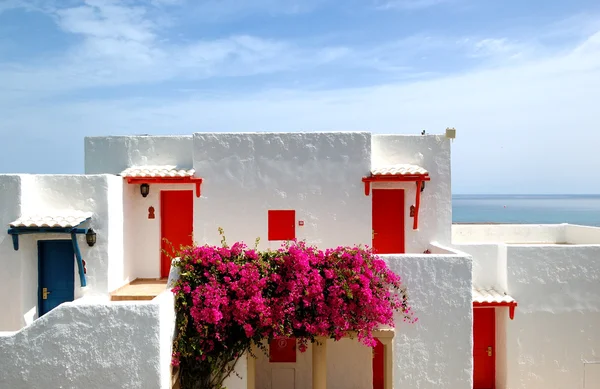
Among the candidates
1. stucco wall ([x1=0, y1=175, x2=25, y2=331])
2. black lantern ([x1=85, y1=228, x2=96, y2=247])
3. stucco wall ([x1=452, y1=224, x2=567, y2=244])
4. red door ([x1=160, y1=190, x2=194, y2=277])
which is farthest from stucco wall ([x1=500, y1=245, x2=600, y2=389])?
stucco wall ([x1=0, y1=175, x2=25, y2=331])

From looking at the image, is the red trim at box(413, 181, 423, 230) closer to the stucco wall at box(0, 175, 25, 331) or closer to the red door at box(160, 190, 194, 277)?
the red door at box(160, 190, 194, 277)

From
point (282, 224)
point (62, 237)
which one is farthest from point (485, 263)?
point (62, 237)

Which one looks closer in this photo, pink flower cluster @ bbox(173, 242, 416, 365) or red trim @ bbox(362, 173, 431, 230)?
pink flower cluster @ bbox(173, 242, 416, 365)

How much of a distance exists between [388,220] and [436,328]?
3.57 meters

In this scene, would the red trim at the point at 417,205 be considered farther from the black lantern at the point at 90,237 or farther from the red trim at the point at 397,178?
the black lantern at the point at 90,237

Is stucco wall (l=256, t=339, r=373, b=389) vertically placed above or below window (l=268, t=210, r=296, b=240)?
below

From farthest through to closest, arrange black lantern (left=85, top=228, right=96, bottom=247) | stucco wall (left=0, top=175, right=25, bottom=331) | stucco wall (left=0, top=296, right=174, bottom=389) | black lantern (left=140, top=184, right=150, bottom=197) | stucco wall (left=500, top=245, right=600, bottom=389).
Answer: black lantern (left=140, top=184, right=150, bottom=197), stucco wall (left=500, top=245, right=600, bottom=389), black lantern (left=85, top=228, right=96, bottom=247), stucco wall (left=0, top=175, right=25, bottom=331), stucco wall (left=0, top=296, right=174, bottom=389)

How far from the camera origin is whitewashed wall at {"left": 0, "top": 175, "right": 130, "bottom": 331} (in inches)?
407

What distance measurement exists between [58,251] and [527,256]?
466 inches

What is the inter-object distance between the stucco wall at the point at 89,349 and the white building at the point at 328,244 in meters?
2.10

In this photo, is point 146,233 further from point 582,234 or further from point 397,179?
point 582,234

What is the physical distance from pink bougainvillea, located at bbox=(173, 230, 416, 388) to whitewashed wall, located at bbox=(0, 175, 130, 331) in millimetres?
2523

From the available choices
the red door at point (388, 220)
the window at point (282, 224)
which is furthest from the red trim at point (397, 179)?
the window at point (282, 224)

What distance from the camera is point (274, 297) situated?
9289 mm
